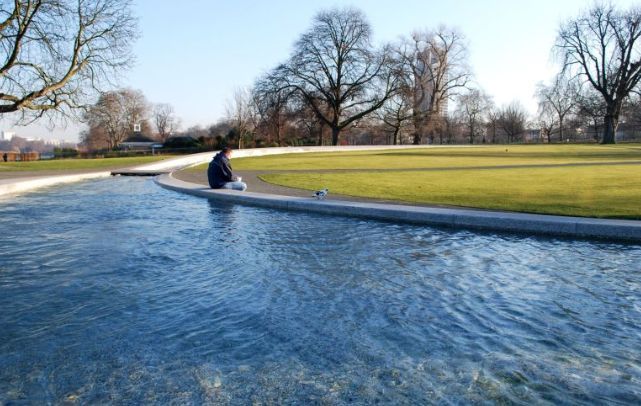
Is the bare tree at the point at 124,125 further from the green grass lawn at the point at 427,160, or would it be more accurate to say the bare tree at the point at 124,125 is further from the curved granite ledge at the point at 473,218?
the curved granite ledge at the point at 473,218

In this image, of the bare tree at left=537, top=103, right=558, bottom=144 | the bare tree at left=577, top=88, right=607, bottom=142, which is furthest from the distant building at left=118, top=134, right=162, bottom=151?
the bare tree at left=537, top=103, right=558, bottom=144

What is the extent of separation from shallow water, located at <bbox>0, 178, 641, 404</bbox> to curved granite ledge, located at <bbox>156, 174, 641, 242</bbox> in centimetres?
45

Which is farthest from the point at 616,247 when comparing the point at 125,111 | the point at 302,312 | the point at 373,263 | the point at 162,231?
the point at 125,111

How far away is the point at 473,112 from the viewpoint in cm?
9731

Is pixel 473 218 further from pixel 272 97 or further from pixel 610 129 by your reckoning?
pixel 610 129

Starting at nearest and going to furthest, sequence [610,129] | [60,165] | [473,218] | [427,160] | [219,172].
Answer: [473,218], [219,172], [427,160], [60,165], [610,129]

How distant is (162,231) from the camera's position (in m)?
9.51

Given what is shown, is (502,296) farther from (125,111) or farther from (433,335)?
(125,111)

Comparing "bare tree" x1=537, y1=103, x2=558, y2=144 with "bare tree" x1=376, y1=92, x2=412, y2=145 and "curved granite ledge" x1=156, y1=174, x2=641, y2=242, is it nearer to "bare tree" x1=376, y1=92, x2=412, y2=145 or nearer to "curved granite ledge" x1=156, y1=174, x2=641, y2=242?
"bare tree" x1=376, y1=92, x2=412, y2=145

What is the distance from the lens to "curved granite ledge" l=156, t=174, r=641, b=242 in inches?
335

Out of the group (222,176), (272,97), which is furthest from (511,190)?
(272,97)

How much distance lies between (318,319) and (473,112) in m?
99.5

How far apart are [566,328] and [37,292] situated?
5998 mm

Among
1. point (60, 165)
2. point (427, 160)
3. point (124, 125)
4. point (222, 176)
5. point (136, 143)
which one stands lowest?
point (222, 176)
